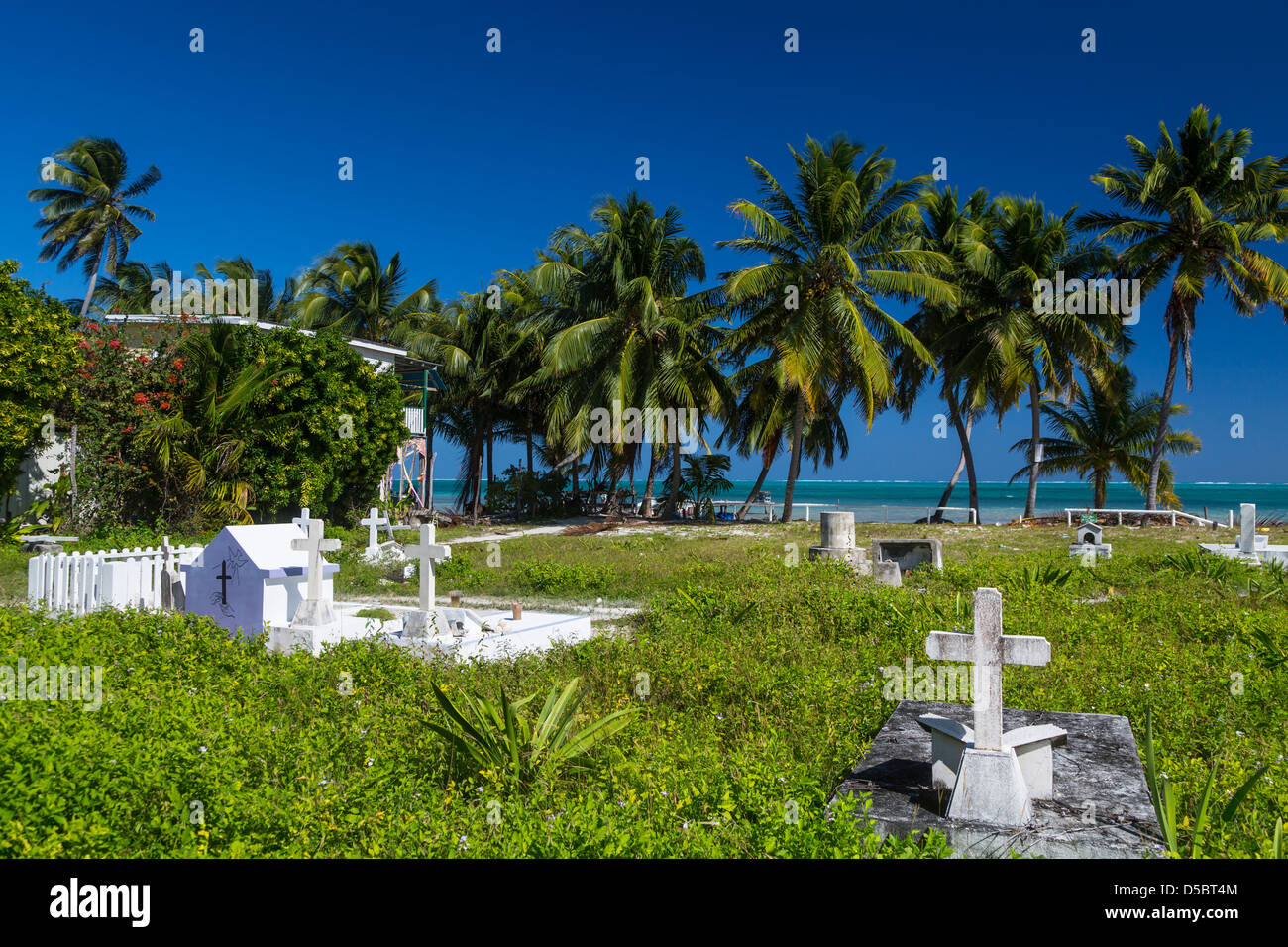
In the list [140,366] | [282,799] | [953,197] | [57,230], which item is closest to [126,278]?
[57,230]

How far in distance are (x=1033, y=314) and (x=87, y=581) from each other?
2743 cm

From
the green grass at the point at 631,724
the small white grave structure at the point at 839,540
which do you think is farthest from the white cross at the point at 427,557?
the small white grave structure at the point at 839,540

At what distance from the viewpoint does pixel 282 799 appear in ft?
11.9

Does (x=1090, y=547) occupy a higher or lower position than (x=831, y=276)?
lower

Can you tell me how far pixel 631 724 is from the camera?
5273 millimetres

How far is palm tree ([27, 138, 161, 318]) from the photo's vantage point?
31.6 meters

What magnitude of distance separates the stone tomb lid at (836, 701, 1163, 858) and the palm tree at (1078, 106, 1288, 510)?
85.4 feet

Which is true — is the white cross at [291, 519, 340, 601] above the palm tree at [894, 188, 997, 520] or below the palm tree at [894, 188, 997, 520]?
below

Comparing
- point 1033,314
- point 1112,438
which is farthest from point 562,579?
point 1112,438

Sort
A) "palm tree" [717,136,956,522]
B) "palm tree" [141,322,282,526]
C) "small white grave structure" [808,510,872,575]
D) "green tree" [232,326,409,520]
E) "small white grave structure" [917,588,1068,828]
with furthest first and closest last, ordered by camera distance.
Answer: "palm tree" [717,136,956,522]
"green tree" [232,326,409,520]
"palm tree" [141,322,282,526]
"small white grave structure" [808,510,872,575]
"small white grave structure" [917,588,1068,828]

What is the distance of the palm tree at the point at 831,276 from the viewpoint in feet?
79.0

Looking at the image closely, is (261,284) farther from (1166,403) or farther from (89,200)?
(1166,403)

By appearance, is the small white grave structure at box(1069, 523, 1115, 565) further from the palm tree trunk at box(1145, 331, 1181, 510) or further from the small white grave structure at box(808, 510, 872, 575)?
Result: the palm tree trunk at box(1145, 331, 1181, 510)

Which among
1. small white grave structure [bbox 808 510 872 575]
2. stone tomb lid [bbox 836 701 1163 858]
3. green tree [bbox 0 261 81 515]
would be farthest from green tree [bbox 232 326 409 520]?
stone tomb lid [bbox 836 701 1163 858]
